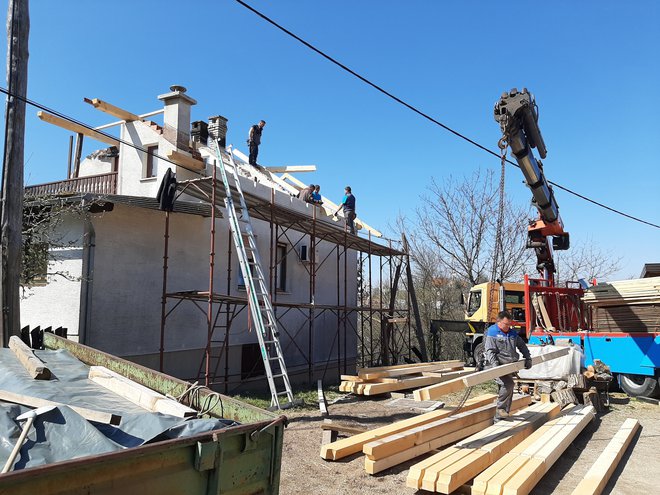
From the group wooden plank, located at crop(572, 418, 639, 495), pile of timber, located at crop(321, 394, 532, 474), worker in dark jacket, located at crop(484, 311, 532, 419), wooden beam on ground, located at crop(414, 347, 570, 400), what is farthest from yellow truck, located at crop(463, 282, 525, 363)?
wooden beam on ground, located at crop(414, 347, 570, 400)

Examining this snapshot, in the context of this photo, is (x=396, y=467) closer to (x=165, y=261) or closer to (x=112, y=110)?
(x=165, y=261)

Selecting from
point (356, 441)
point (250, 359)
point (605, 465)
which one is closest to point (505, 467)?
point (605, 465)

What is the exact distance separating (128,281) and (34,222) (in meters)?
2.28

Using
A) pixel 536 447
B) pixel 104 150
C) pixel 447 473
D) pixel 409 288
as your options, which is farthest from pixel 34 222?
pixel 409 288

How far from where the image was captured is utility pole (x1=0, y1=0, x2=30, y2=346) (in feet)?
24.3

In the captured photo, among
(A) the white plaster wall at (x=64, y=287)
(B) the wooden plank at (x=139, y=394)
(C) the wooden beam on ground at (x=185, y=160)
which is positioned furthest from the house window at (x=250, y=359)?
(B) the wooden plank at (x=139, y=394)

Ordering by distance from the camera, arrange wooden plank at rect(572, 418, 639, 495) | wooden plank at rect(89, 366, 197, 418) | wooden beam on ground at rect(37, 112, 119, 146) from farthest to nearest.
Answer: wooden beam on ground at rect(37, 112, 119, 146) → wooden plank at rect(572, 418, 639, 495) → wooden plank at rect(89, 366, 197, 418)

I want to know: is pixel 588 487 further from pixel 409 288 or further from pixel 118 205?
pixel 409 288

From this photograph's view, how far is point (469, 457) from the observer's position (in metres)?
6.04

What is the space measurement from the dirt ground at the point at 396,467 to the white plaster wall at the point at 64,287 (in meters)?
5.19

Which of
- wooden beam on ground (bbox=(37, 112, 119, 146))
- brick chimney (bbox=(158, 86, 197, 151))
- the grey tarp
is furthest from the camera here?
brick chimney (bbox=(158, 86, 197, 151))

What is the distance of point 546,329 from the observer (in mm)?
13398

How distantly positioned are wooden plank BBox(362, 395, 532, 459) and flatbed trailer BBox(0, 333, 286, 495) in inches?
119

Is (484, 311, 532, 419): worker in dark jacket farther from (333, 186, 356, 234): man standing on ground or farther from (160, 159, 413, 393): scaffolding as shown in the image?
(333, 186, 356, 234): man standing on ground
